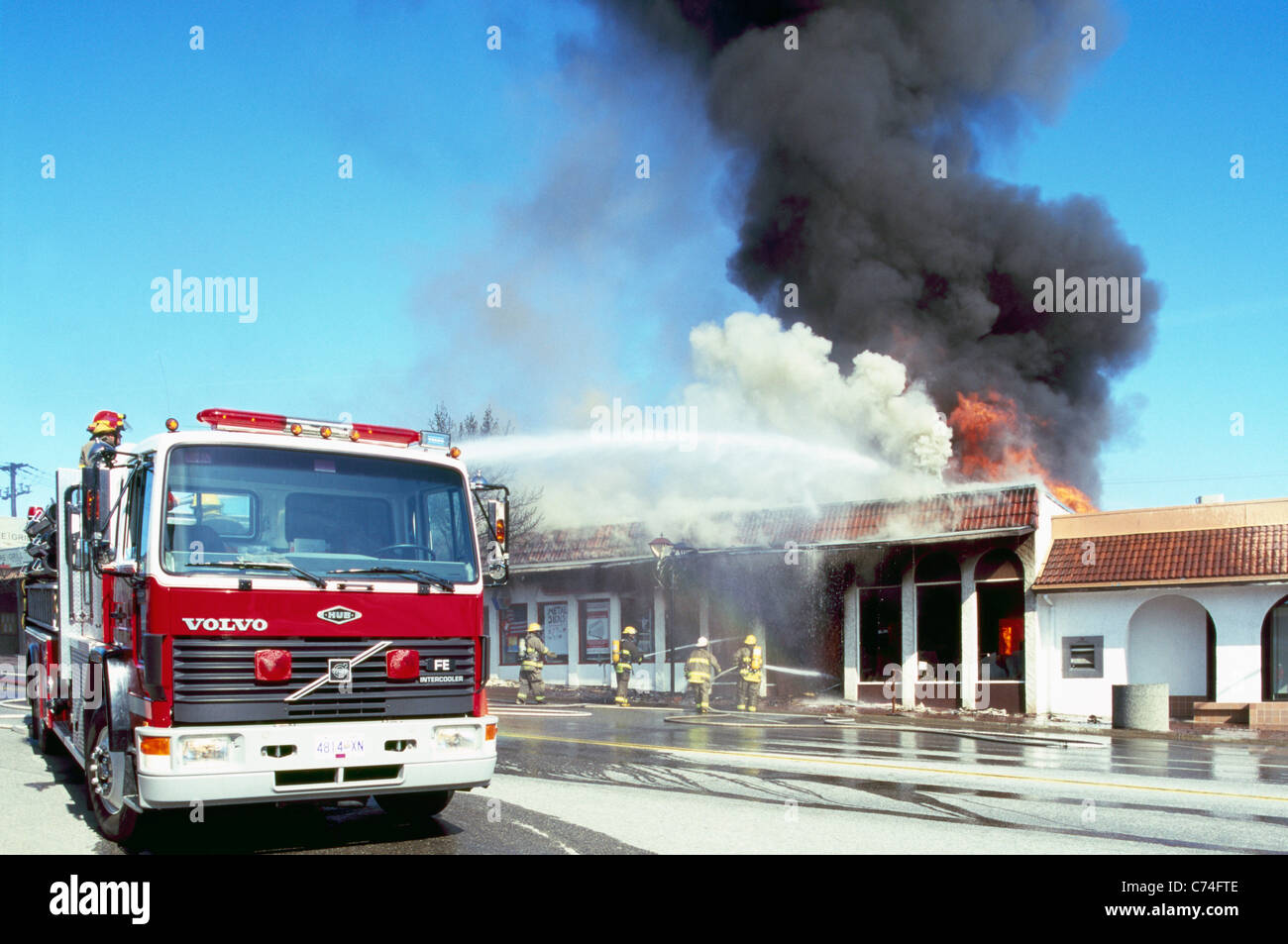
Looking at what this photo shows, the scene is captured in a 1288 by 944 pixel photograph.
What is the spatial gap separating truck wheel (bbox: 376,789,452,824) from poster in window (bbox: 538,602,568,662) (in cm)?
2066

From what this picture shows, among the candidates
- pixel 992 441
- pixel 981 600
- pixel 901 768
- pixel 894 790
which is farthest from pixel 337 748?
pixel 992 441

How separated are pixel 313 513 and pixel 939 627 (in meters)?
18.0

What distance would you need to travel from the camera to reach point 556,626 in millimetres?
28594

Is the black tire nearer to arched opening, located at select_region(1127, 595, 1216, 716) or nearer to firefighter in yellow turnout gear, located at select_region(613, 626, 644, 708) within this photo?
firefighter in yellow turnout gear, located at select_region(613, 626, 644, 708)

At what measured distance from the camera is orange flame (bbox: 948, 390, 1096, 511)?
2883 cm

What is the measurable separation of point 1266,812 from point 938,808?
2585 millimetres

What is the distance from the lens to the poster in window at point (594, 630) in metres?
27.5

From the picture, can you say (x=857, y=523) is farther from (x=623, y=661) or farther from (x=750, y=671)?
(x=623, y=661)

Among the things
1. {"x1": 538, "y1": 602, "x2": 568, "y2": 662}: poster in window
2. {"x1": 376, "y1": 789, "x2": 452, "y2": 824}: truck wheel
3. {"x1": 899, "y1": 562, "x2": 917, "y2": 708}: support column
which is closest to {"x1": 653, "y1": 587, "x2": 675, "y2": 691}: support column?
{"x1": 538, "y1": 602, "x2": 568, "y2": 662}: poster in window

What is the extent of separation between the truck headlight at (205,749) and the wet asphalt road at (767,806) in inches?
42.1

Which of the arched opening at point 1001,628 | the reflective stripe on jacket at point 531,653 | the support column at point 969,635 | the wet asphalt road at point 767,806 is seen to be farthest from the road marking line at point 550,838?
the arched opening at point 1001,628

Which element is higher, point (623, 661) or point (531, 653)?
point (531, 653)

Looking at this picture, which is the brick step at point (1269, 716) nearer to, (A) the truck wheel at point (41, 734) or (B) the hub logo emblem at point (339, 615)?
(B) the hub logo emblem at point (339, 615)
